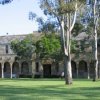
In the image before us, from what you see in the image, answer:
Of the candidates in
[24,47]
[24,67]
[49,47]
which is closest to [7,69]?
[24,67]

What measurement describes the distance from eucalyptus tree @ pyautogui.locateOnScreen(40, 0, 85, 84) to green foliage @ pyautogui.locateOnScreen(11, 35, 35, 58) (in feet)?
122

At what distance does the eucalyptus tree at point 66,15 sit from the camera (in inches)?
1474

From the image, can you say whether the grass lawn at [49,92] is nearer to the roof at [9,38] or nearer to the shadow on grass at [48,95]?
the shadow on grass at [48,95]

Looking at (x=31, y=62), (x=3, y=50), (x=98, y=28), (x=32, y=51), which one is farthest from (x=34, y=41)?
(x=98, y=28)

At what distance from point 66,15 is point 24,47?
1542 inches

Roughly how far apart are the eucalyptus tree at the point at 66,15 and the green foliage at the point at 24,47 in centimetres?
3732

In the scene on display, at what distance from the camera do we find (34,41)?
77.8m

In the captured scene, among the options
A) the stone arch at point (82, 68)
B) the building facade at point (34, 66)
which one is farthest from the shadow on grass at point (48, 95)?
the stone arch at point (82, 68)

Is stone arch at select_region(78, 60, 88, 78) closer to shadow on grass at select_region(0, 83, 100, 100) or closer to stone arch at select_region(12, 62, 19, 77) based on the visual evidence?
stone arch at select_region(12, 62, 19, 77)

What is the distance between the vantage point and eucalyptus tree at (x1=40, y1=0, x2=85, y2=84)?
37438 millimetres

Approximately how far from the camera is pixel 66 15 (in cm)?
3875

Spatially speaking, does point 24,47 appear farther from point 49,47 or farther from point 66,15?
point 66,15

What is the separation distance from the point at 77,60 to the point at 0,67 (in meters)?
19.2

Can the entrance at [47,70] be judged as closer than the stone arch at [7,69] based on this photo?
Yes
